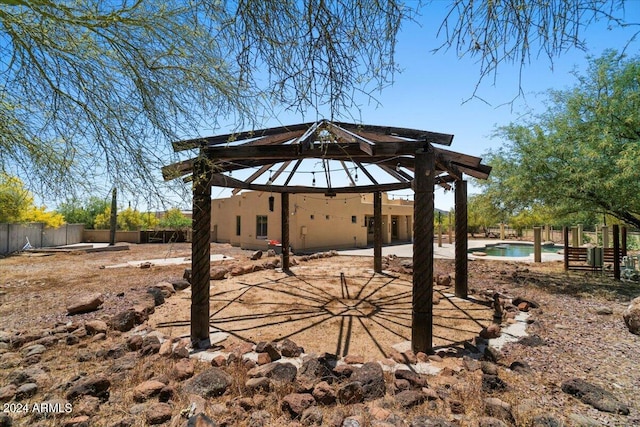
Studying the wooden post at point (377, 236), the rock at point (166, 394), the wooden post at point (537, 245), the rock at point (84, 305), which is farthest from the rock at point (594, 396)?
the wooden post at point (537, 245)

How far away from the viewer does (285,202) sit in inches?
392

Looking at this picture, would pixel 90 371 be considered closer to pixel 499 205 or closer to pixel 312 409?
pixel 312 409

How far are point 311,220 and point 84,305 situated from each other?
1428 cm

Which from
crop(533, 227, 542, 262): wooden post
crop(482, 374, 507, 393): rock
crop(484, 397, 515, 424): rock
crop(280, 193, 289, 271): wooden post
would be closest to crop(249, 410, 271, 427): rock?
crop(484, 397, 515, 424): rock

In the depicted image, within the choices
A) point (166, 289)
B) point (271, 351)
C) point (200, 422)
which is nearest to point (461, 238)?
point (271, 351)

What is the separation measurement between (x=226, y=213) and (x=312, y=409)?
2438 cm

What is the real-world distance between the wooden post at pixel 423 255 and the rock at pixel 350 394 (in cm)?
148

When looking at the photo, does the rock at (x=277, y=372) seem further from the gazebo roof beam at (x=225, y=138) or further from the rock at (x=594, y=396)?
the rock at (x=594, y=396)

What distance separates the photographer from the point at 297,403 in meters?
2.70

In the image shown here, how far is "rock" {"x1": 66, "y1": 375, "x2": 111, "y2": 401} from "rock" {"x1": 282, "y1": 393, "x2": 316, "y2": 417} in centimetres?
170

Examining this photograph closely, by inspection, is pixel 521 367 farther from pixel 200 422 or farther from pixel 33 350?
pixel 33 350

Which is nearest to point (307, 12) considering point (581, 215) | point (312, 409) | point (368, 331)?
point (312, 409)

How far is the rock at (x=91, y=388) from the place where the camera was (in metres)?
2.80

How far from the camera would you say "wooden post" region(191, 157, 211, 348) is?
14.6 feet
